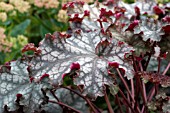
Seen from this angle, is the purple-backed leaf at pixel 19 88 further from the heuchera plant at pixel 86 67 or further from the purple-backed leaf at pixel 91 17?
the purple-backed leaf at pixel 91 17

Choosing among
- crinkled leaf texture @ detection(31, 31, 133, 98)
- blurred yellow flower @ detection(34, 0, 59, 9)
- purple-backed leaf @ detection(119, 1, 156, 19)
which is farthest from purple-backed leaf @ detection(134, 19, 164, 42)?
blurred yellow flower @ detection(34, 0, 59, 9)

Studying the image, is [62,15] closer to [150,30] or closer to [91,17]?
[91,17]

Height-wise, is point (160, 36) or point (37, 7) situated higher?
point (37, 7)

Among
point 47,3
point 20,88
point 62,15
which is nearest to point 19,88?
point 20,88

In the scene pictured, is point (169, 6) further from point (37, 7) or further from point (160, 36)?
point (37, 7)

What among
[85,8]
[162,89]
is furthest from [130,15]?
[162,89]

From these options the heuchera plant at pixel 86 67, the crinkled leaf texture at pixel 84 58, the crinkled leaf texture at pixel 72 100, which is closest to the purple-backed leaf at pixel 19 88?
the heuchera plant at pixel 86 67

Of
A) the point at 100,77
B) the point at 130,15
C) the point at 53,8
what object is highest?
the point at 53,8
